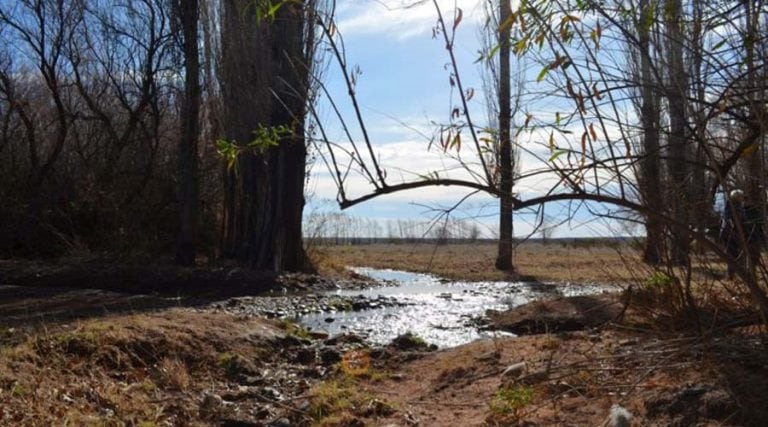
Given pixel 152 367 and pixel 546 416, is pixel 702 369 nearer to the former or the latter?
pixel 546 416

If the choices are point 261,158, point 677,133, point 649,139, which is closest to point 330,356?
point 649,139

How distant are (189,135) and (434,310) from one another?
19.7 feet

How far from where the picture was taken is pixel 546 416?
3.38 meters

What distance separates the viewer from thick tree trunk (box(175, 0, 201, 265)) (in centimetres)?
1240

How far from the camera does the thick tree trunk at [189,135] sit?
12398mm

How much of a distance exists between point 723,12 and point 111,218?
12590mm

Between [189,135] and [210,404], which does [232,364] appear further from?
[189,135]

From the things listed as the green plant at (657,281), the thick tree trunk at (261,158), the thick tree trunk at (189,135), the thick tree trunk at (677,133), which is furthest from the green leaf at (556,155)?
the thick tree trunk at (189,135)

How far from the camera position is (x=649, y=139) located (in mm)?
3168

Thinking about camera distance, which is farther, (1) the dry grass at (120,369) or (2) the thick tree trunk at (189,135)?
(2) the thick tree trunk at (189,135)

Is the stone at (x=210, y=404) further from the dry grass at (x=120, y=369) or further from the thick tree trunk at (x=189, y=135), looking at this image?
the thick tree trunk at (x=189, y=135)

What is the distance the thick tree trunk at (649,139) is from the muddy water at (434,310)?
310cm

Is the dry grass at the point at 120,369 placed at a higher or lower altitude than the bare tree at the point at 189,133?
lower

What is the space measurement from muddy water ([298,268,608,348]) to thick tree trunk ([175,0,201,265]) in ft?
10.7
